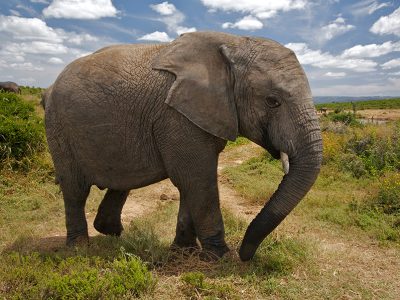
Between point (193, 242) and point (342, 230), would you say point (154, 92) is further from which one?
point (342, 230)

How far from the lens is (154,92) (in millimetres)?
4504

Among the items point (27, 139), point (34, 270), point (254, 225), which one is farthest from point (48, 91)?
point (27, 139)

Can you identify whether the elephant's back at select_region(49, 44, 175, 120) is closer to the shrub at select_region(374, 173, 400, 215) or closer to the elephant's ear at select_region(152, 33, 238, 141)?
the elephant's ear at select_region(152, 33, 238, 141)

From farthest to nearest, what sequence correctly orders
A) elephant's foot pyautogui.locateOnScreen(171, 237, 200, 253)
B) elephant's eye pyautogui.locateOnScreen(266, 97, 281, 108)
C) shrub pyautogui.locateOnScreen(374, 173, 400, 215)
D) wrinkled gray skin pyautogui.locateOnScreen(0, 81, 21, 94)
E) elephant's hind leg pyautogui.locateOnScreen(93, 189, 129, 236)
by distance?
wrinkled gray skin pyautogui.locateOnScreen(0, 81, 21, 94)
shrub pyautogui.locateOnScreen(374, 173, 400, 215)
elephant's hind leg pyautogui.locateOnScreen(93, 189, 129, 236)
elephant's foot pyautogui.locateOnScreen(171, 237, 200, 253)
elephant's eye pyautogui.locateOnScreen(266, 97, 281, 108)

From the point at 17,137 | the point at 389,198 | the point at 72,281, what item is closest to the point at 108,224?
the point at 72,281

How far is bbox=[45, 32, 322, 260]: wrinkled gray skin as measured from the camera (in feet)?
13.7

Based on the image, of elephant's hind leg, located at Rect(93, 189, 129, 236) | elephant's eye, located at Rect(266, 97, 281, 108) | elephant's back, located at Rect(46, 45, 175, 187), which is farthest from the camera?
elephant's hind leg, located at Rect(93, 189, 129, 236)

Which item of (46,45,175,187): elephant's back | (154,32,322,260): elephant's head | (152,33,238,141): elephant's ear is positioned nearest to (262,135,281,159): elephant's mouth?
(154,32,322,260): elephant's head

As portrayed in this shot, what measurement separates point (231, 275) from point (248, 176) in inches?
287

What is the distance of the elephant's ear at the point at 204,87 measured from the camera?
4.24 m

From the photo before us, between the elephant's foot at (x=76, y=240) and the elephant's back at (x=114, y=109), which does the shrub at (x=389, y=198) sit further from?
the elephant's foot at (x=76, y=240)

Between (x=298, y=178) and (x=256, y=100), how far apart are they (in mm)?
901

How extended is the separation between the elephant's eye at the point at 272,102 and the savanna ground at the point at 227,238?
5.75 feet

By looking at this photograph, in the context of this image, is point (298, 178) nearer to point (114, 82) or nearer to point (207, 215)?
point (207, 215)
